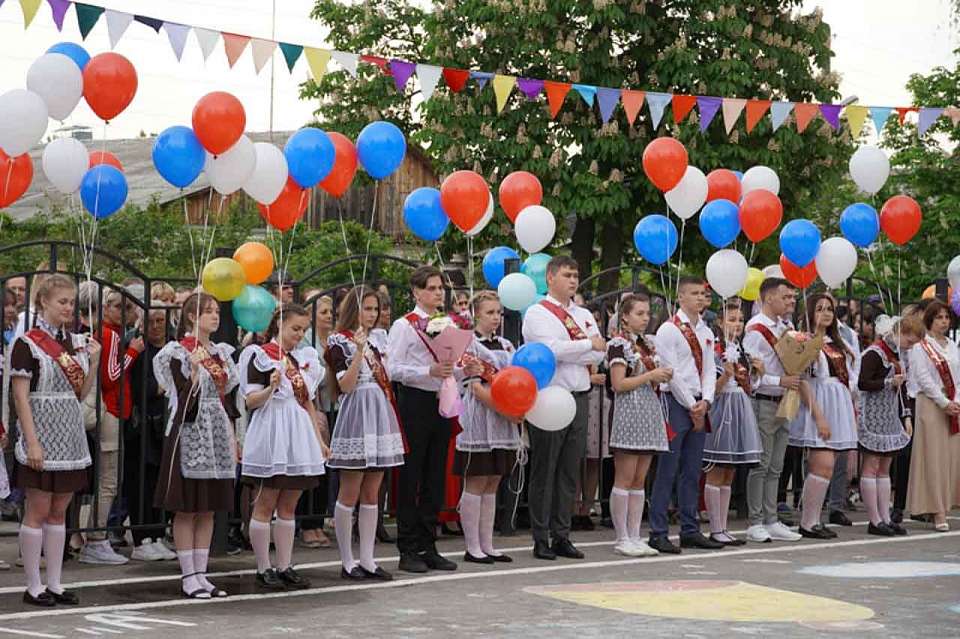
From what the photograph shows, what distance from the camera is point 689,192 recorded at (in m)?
11.7

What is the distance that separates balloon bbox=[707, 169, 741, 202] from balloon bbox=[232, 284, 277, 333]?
4.14 metres

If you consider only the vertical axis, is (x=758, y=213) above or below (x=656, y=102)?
below

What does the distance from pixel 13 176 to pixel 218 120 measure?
1345 millimetres

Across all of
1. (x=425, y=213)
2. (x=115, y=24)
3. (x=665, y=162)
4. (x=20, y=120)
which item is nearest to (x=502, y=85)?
(x=665, y=162)

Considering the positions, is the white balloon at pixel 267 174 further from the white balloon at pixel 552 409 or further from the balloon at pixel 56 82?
the white balloon at pixel 552 409

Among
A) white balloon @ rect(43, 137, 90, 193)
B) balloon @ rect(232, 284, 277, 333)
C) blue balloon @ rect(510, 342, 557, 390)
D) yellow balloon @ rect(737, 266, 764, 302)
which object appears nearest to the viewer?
white balloon @ rect(43, 137, 90, 193)

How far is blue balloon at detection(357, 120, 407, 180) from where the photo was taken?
10.3 m

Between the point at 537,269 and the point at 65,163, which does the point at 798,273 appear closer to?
the point at 537,269

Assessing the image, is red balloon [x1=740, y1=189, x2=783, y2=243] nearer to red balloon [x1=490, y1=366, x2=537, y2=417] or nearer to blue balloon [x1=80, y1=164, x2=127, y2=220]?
red balloon [x1=490, y1=366, x2=537, y2=417]

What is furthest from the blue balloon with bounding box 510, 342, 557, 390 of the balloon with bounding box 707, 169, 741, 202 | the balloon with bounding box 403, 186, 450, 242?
the balloon with bounding box 707, 169, 741, 202

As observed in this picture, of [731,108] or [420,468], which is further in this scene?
[731,108]

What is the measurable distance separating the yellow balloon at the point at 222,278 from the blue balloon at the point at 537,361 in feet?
6.41

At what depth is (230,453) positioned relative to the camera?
29.7 ft

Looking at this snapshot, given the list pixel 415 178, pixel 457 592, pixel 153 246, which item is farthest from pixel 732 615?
pixel 415 178
